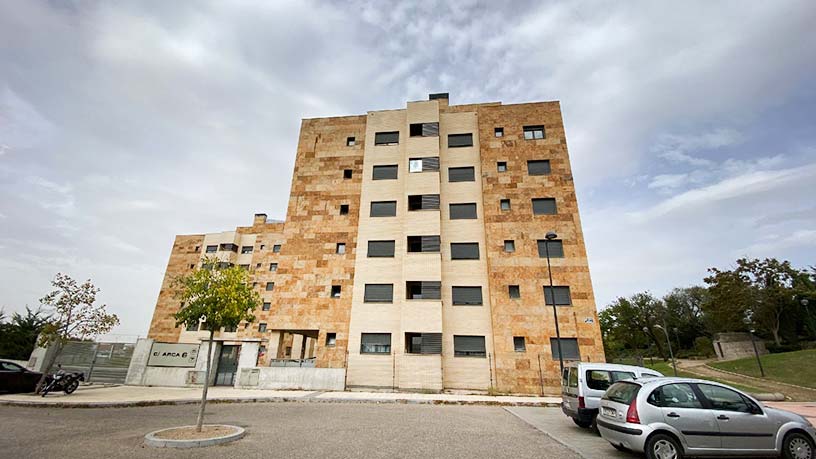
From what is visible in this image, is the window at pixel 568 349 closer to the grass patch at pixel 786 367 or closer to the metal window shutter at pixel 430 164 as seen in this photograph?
the metal window shutter at pixel 430 164

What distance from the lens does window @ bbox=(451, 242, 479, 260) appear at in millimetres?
23562

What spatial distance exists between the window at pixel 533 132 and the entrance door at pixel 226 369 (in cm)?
2421

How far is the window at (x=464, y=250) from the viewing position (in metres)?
23.6

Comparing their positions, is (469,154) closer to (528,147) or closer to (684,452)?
(528,147)

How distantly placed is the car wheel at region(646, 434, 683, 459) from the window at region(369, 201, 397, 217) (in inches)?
781

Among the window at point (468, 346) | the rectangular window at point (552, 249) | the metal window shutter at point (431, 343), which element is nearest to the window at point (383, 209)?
the metal window shutter at point (431, 343)

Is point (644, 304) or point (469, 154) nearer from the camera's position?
point (469, 154)

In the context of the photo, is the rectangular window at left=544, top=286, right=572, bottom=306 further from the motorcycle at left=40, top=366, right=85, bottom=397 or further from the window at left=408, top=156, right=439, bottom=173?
the motorcycle at left=40, top=366, right=85, bottom=397

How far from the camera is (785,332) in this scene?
1698 inches

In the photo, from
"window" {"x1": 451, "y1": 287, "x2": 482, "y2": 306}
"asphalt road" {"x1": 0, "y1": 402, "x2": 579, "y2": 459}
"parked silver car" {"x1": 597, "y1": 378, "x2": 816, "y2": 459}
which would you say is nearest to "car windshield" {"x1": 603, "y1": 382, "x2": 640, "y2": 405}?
"parked silver car" {"x1": 597, "y1": 378, "x2": 816, "y2": 459}

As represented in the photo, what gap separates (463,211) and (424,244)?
152 inches

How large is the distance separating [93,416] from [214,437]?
263 inches

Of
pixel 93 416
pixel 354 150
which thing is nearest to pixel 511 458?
pixel 93 416

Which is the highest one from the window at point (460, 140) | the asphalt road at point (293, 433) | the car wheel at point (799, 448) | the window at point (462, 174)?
the window at point (460, 140)
